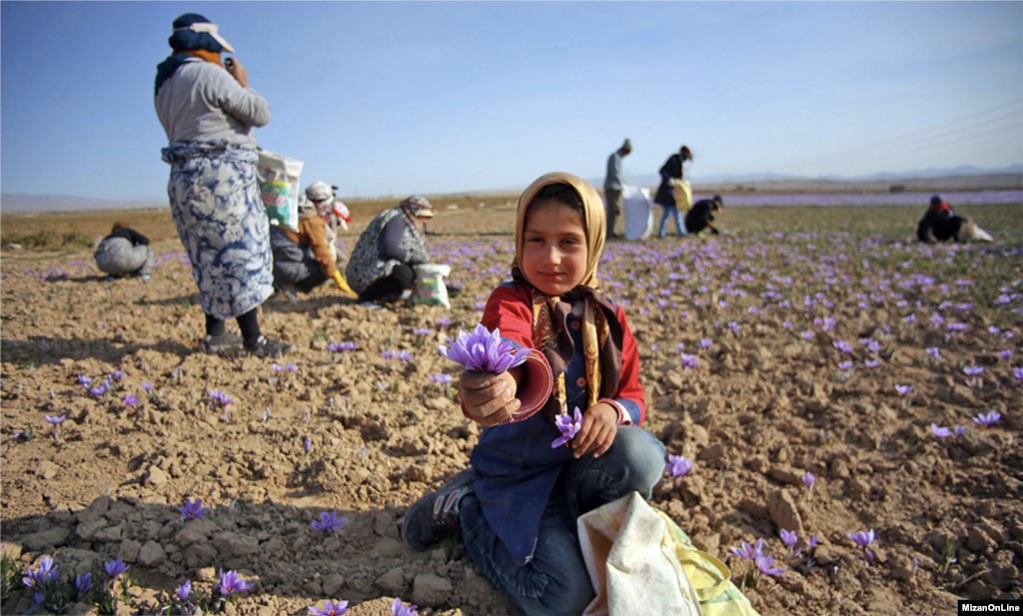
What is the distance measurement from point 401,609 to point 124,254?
7.00m

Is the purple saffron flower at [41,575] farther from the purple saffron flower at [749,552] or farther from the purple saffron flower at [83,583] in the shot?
the purple saffron flower at [749,552]

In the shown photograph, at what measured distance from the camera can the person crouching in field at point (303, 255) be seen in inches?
219

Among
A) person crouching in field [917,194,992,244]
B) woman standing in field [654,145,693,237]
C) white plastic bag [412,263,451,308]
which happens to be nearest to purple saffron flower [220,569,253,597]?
white plastic bag [412,263,451,308]

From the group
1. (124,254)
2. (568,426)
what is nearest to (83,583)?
(568,426)

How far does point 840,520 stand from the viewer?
7.16 feet

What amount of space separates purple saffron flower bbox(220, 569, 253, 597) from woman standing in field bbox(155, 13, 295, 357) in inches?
87.4

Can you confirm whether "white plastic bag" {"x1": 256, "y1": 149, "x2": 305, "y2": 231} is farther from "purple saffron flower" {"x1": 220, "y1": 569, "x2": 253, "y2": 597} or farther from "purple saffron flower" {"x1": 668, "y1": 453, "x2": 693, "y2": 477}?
"purple saffron flower" {"x1": 668, "y1": 453, "x2": 693, "y2": 477}

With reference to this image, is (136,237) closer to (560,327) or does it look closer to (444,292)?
(444,292)

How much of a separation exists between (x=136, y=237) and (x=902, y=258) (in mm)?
11147

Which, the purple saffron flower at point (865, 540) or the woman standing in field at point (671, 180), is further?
the woman standing in field at point (671, 180)

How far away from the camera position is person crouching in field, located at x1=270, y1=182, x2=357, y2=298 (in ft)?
18.2

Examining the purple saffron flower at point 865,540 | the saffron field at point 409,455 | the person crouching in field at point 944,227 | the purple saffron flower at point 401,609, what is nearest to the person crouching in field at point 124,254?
the saffron field at point 409,455

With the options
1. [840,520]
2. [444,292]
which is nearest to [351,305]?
[444,292]

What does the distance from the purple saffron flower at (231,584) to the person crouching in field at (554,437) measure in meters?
0.56
